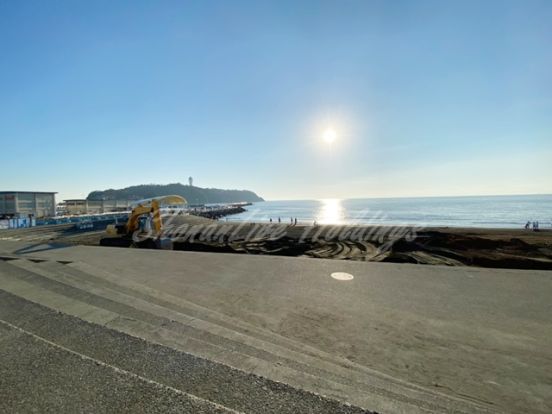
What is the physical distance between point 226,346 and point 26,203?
2417 inches

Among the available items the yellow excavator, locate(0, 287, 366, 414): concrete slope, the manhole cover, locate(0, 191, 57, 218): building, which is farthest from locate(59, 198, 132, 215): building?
locate(0, 287, 366, 414): concrete slope

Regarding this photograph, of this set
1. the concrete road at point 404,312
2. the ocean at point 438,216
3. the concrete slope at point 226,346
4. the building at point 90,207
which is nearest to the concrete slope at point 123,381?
the concrete slope at point 226,346

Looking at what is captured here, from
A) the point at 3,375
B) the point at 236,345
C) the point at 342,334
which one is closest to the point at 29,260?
the point at 3,375

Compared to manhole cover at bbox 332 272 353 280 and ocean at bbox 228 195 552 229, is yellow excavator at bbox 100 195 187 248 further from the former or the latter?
ocean at bbox 228 195 552 229

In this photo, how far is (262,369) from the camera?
9.89ft

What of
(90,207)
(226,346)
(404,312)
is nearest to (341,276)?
(404,312)

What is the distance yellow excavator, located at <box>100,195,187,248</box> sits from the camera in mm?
15625

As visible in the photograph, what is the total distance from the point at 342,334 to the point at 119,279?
558cm

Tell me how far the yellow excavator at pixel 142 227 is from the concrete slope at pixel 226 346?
9.16 meters

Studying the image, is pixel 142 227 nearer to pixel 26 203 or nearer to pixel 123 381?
pixel 123 381

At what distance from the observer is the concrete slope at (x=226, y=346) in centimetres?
270

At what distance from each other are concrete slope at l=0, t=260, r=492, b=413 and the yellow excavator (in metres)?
9.16

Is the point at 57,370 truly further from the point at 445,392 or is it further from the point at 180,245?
the point at 180,245

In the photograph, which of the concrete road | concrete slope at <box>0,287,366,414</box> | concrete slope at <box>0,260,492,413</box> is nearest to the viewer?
concrete slope at <box>0,287,366,414</box>
